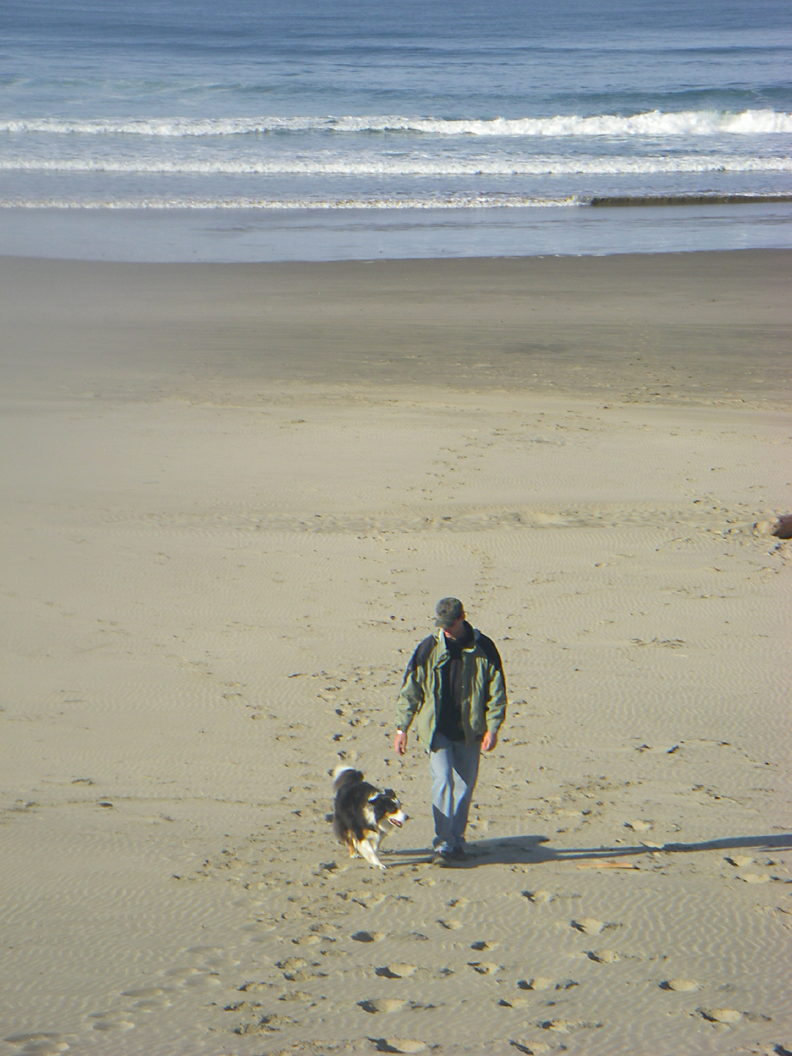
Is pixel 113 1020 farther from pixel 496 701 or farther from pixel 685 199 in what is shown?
pixel 685 199

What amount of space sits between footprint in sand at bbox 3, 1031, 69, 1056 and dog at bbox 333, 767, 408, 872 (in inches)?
60.2

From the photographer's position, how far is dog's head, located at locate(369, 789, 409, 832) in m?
4.52

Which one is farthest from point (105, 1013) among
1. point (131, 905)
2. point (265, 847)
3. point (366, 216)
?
point (366, 216)

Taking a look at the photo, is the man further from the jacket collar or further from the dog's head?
the dog's head

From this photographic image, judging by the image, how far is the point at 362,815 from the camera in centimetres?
458

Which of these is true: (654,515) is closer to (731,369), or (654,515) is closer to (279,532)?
(279,532)

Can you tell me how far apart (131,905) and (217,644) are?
2.66 meters

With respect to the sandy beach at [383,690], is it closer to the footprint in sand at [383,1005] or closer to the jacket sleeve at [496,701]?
the footprint in sand at [383,1005]

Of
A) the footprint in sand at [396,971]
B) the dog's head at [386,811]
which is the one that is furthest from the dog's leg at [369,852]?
the footprint in sand at [396,971]

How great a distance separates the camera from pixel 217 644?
6934mm

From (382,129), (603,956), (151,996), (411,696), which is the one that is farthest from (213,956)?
(382,129)

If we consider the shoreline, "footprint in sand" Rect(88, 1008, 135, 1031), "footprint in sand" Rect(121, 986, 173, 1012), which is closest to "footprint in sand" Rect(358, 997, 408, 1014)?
"footprint in sand" Rect(121, 986, 173, 1012)

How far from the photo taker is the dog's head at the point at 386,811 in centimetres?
452

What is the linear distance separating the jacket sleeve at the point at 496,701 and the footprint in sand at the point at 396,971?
1.12 metres
